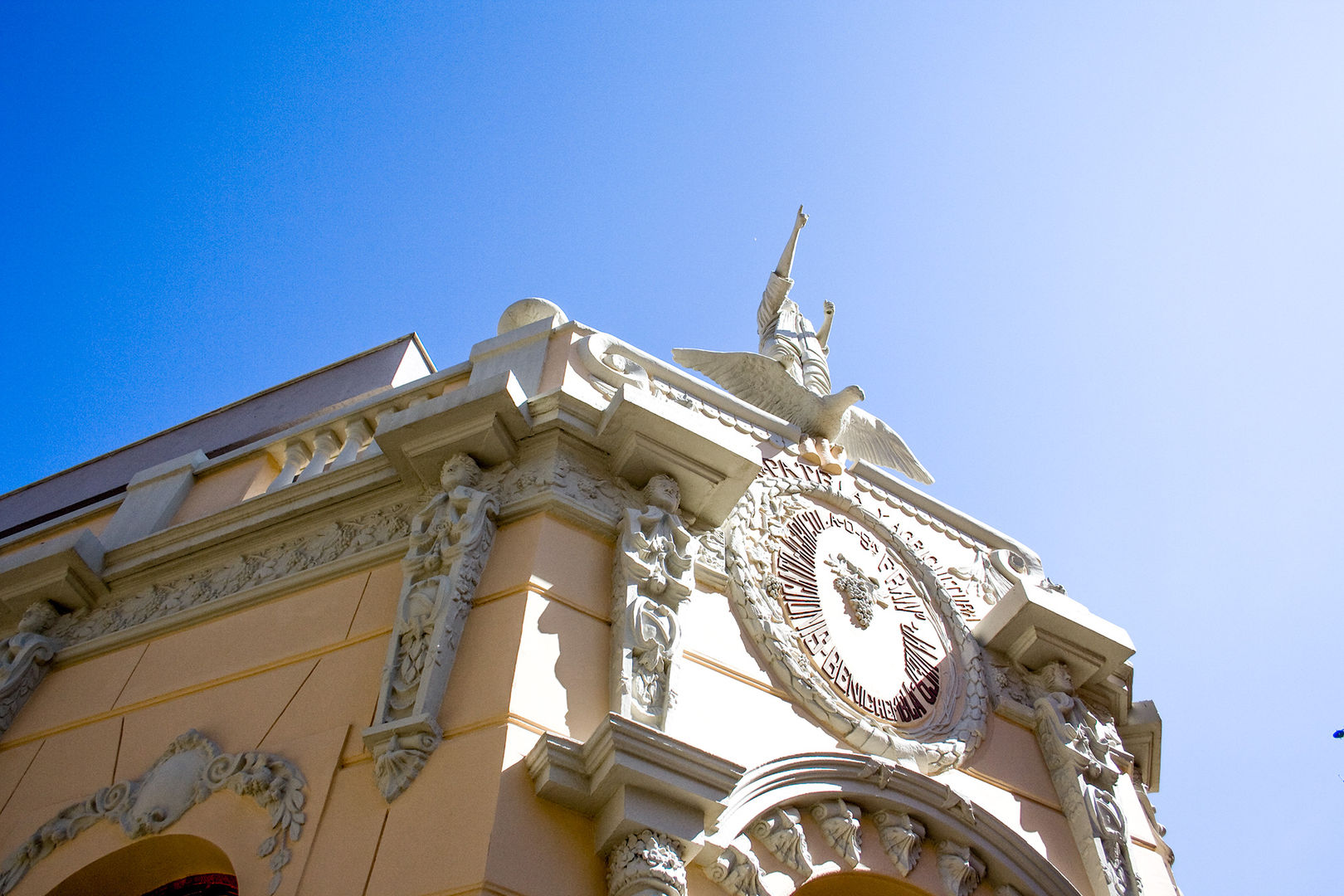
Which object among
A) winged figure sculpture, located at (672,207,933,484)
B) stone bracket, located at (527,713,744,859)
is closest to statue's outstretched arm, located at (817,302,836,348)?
winged figure sculpture, located at (672,207,933,484)

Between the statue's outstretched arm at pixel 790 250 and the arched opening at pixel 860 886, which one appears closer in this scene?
the arched opening at pixel 860 886

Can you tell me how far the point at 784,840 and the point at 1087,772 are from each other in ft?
8.10

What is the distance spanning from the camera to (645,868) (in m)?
4.46

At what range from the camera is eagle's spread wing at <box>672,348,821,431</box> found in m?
7.96

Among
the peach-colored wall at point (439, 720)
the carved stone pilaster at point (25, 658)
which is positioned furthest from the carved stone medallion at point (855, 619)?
the carved stone pilaster at point (25, 658)

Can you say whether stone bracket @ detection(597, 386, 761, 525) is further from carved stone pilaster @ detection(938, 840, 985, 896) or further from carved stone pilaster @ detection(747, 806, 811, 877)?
carved stone pilaster @ detection(938, 840, 985, 896)

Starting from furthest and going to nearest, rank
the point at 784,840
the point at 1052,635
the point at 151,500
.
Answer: the point at 151,500
the point at 1052,635
the point at 784,840

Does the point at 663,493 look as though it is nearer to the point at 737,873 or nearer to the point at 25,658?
the point at 737,873

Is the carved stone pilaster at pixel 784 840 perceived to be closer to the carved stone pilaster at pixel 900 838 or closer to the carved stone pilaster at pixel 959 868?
the carved stone pilaster at pixel 900 838

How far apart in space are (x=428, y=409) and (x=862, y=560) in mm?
2991

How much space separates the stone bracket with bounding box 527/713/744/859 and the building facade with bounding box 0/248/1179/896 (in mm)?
14

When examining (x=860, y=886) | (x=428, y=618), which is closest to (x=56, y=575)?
(x=428, y=618)

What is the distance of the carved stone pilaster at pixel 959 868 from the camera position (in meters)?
5.77

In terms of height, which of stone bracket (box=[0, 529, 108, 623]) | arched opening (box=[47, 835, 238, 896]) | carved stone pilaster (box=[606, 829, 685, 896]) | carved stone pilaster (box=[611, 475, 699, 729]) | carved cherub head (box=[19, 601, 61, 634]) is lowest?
carved stone pilaster (box=[606, 829, 685, 896])
